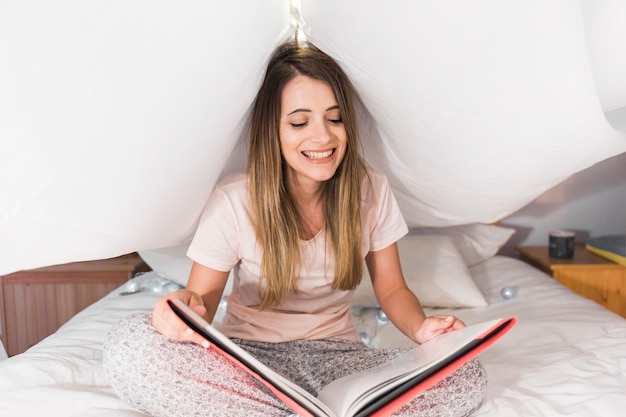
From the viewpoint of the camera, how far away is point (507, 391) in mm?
1170

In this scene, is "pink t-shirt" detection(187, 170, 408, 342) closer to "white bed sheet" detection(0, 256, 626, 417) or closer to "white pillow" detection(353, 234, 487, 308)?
"white bed sheet" detection(0, 256, 626, 417)

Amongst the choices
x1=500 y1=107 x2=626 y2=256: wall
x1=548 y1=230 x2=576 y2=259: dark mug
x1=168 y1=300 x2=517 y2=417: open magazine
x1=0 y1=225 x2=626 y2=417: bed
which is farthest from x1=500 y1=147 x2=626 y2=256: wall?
x1=168 y1=300 x2=517 y2=417: open magazine

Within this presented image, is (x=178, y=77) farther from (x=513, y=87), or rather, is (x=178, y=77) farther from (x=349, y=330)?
(x=349, y=330)

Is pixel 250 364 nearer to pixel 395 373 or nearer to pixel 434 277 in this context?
pixel 395 373

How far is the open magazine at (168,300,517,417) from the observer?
0.89 metres

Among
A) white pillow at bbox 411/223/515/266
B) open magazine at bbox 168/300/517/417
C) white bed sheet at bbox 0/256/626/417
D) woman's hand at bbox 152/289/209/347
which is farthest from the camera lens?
white pillow at bbox 411/223/515/266

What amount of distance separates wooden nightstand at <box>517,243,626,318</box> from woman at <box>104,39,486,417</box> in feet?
2.89

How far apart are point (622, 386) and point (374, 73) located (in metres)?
0.66

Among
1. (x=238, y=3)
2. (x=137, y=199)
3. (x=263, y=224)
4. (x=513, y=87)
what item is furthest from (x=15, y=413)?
(x=513, y=87)

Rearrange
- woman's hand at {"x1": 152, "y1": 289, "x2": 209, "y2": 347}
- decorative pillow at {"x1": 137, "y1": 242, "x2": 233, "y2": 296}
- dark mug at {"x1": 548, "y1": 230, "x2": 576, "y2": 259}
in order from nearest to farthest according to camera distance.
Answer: woman's hand at {"x1": 152, "y1": 289, "x2": 209, "y2": 347} → decorative pillow at {"x1": 137, "y1": 242, "x2": 233, "y2": 296} → dark mug at {"x1": 548, "y1": 230, "x2": 576, "y2": 259}

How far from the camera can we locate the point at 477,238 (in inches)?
81.2

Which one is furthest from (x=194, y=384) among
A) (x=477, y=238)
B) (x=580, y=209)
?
(x=580, y=209)

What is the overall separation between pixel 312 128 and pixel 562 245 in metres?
1.20

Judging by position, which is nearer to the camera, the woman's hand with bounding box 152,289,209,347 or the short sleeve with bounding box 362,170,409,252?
the woman's hand with bounding box 152,289,209,347
